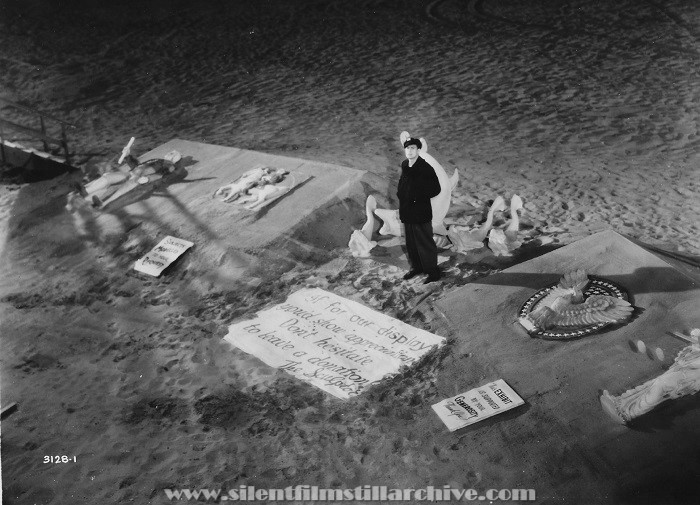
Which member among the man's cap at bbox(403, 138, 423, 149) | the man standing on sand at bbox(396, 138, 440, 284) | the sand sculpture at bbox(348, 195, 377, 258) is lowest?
the sand sculpture at bbox(348, 195, 377, 258)

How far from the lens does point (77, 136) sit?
12.7 m

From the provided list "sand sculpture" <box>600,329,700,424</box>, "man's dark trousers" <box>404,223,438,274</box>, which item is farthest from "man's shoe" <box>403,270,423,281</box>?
"sand sculpture" <box>600,329,700,424</box>

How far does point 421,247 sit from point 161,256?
3008 millimetres

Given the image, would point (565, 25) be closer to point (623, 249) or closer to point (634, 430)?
point (623, 249)

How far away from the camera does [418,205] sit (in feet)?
22.1

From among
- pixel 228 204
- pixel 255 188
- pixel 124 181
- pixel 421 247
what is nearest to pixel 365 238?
pixel 421 247

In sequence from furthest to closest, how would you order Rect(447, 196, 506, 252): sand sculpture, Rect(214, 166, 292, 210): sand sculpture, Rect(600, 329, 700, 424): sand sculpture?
Rect(214, 166, 292, 210): sand sculpture < Rect(447, 196, 506, 252): sand sculpture < Rect(600, 329, 700, 424): sand sculpture

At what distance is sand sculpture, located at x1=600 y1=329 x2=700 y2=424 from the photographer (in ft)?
16.4

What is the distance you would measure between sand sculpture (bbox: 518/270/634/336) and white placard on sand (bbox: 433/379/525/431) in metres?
0.70

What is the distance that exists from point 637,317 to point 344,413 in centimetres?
237

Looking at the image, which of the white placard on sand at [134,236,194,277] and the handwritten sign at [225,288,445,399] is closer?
the handwritten sign at [225,288,445,399]

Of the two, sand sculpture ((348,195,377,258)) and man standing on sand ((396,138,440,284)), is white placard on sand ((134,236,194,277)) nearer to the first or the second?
sand sculpture ((348,195,377,258))

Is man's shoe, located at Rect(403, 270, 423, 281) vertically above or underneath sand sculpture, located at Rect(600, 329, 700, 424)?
underneath

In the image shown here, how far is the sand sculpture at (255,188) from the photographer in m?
8.73
